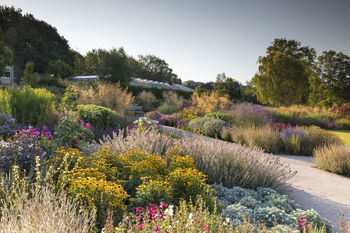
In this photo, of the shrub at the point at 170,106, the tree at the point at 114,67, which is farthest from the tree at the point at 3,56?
the shrub at the point at 170,106

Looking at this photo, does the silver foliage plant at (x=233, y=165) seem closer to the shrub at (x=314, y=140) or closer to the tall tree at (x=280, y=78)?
the shrub at (x=314, y=140)

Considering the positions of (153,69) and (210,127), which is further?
(153,69)

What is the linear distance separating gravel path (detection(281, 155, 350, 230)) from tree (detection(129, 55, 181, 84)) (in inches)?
2289

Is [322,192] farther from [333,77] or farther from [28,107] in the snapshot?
[333,77]

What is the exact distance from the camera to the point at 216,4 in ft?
33.1

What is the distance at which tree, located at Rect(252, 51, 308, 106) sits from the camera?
1930 centimetres

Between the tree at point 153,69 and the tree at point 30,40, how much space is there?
1972 cm

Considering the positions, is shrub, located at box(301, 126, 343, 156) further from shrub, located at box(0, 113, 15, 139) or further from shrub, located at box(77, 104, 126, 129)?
shrub, located at box(0, 113, 15, 139)

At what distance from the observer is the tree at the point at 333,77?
78.8 feet

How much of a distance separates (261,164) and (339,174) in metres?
2.64

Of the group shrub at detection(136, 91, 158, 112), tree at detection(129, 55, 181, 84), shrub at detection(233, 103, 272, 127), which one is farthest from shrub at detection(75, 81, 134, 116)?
tree at detection(129, 55, 181, 84)

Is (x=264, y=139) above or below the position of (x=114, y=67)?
below

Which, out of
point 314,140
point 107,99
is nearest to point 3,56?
point 107,99

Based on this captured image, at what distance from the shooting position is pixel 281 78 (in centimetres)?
1973
